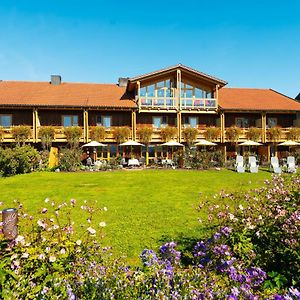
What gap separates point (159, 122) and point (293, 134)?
46.5 ft

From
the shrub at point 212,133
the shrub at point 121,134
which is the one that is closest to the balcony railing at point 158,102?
the shrub at point 121,134

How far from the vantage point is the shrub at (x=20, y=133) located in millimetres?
24469

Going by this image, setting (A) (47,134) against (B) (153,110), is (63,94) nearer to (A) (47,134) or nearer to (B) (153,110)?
(A) (47,134)

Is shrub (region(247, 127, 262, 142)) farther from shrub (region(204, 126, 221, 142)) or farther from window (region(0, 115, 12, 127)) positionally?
window (region(0, 115, 12, 127))

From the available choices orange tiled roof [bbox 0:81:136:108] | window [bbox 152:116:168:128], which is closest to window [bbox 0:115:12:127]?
orange tiled roof [bbox 0:81:136:108]

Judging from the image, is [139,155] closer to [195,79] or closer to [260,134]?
[195,79]

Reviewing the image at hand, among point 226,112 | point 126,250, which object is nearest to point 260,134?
point 226,112

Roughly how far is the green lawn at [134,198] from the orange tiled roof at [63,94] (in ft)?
37.8

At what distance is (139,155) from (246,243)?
23.6 m

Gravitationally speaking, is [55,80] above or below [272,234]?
above

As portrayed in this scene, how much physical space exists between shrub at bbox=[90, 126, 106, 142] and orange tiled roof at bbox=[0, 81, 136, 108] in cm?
256

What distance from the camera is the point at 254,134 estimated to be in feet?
92.3

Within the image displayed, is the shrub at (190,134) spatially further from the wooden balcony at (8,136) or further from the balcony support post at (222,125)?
the wooden balcony at (8,136)

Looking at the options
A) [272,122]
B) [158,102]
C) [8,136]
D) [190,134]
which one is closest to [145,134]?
[158,102]
